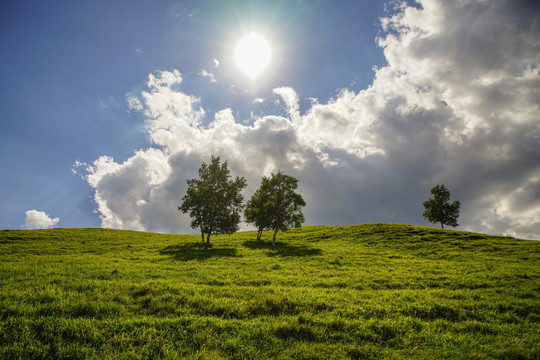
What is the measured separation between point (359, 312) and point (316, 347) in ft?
11.9

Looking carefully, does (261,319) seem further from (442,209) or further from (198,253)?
(442,209)

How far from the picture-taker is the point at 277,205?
45.8m

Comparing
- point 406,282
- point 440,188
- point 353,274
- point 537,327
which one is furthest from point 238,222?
point 440,188

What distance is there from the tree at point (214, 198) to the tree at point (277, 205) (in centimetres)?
535

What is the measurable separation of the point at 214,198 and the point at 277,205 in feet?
41.2

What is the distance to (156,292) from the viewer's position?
35.7 feet

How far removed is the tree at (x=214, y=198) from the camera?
139ft

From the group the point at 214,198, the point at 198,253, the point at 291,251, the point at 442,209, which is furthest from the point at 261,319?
the point at 442,209

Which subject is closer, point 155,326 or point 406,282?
point 155,326

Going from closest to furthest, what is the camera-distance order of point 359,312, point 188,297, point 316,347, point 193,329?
point 316,347 < point 193,329 < point 359,312 < point 188,297

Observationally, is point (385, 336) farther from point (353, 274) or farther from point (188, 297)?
point (353, 274)

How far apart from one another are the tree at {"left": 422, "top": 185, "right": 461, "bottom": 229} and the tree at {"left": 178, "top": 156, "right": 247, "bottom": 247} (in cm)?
5828

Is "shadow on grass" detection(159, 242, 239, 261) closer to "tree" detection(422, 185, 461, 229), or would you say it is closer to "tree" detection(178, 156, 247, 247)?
"tree" detection(178, 156, 247, 247)

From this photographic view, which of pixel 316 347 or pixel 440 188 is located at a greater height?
pixel 440 188
